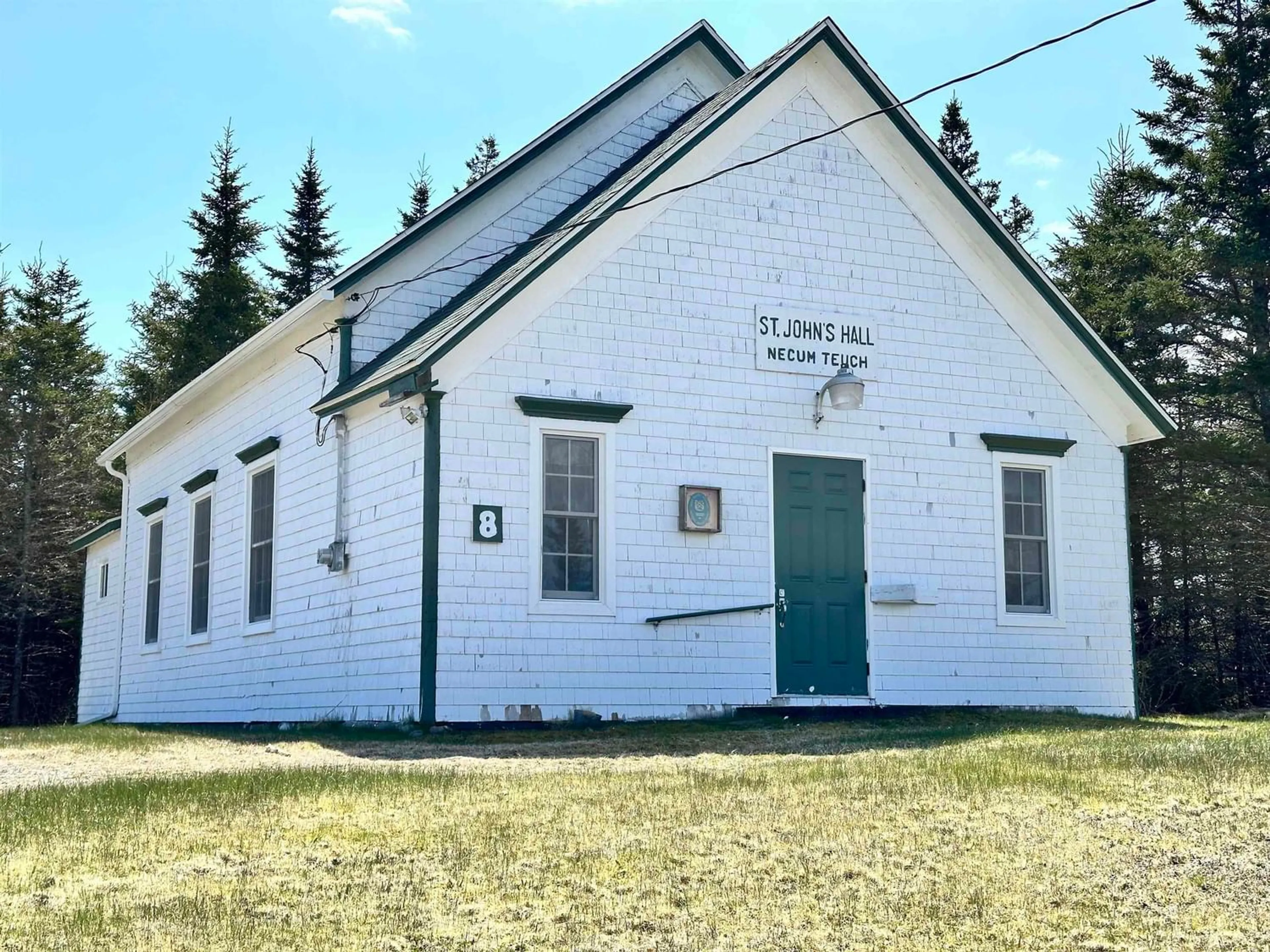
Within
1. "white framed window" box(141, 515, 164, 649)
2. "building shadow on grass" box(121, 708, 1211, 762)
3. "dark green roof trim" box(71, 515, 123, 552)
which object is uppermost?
"dark green roof trim" box(71, 515, 123, 552)

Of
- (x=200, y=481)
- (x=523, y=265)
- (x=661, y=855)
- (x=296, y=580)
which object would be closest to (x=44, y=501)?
(x=200, y=481)

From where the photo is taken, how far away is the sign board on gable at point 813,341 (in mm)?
14805

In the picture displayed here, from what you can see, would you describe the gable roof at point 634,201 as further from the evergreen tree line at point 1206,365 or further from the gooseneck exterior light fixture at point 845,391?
the evergreen tree line at point 1206,365

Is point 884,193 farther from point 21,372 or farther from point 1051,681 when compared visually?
point 21,372

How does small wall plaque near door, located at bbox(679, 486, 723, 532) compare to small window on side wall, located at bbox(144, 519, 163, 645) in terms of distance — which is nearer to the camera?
small wall plaque near door, located at bbox(679, 486, 723, 532)

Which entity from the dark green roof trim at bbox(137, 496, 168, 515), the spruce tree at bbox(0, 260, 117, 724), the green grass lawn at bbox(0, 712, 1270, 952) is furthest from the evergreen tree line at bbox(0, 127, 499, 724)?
the green grass lawn at bbox(0, 712, 1270, 952)

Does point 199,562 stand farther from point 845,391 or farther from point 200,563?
point 845,391

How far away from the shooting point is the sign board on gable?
14.8 m

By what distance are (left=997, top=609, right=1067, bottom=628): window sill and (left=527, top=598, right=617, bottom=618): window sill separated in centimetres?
437

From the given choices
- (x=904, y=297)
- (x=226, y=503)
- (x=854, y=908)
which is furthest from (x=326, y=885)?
(x=226, y=503)

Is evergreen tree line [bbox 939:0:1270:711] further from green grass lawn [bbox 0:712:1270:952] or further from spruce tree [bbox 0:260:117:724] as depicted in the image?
spruce tree [bbox 0:260:117:724]

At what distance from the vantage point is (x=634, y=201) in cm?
1426

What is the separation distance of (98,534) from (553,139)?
41.4 feet

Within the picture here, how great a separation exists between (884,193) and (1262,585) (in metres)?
13.2
